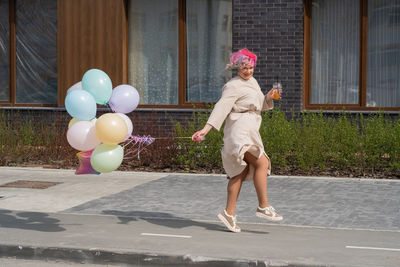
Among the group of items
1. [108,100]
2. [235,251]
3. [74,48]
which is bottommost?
[235,251]

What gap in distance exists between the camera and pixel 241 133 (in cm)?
779

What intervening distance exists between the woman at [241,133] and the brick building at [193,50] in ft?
22.1

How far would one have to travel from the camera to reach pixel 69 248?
7008mm

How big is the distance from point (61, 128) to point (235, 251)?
1033 cm

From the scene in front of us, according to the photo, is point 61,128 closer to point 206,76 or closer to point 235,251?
point 206,76

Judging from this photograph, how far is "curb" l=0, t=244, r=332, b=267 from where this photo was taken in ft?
21.2

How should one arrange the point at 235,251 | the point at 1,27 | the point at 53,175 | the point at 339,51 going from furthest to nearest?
1. the point at 1,27
2. the point at 339,51
3. the point at 53,175
4. the point at 235,251

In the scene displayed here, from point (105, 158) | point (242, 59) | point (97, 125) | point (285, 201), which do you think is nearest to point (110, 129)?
point (97, 125)

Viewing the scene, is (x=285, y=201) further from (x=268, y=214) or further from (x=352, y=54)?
(x=352, y=54)

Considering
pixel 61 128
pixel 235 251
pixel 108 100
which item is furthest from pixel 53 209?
pixel 61 128

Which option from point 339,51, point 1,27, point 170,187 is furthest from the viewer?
point 1,27

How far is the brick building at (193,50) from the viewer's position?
50.4ft

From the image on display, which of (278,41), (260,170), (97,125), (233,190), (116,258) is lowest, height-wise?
(116,258)

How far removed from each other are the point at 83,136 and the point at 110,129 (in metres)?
0.35
